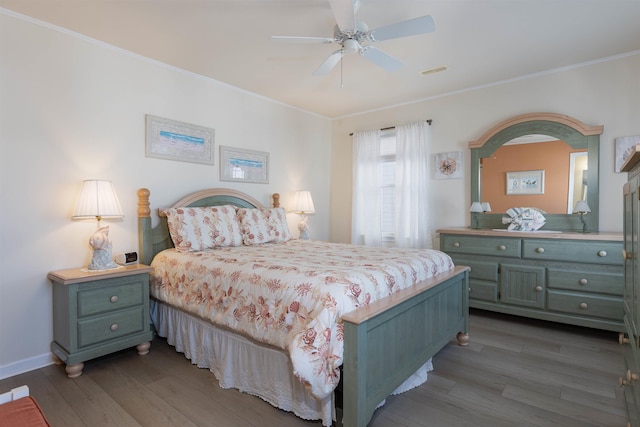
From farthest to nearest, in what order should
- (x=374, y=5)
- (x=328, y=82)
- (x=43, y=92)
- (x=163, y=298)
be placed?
(x=328, y=82), (x=163, y=298), (x=43, y=92), (x=374, y=5)

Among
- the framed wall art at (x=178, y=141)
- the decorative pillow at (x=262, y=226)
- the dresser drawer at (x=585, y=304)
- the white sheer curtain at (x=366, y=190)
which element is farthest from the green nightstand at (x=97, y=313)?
the dresser drawer at (x=585, y=304)

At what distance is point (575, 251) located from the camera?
297cm

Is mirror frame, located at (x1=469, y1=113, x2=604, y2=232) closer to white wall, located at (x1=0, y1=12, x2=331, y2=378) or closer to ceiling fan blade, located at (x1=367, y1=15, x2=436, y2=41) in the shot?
ceiling fan blade, located at (x1=367, y1=15, x2=436, y2=41)

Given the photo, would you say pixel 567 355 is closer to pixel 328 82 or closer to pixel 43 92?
pixel 328 82

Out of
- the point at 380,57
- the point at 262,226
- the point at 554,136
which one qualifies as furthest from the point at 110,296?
the point at 554,136

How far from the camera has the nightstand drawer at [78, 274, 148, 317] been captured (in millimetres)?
2318

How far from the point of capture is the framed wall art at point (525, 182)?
141 inches

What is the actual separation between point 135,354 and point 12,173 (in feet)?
5.41

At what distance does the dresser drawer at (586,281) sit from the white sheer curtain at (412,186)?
57.1 inches

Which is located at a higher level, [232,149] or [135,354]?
[232,149]

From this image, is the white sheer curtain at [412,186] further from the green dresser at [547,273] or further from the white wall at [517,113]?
the green dresser at [547,273]

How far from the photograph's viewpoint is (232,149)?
3.89m

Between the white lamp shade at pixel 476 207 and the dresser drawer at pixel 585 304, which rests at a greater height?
the white lamp shade at pixel 476 207

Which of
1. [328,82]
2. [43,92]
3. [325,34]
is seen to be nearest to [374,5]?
[325,34]
